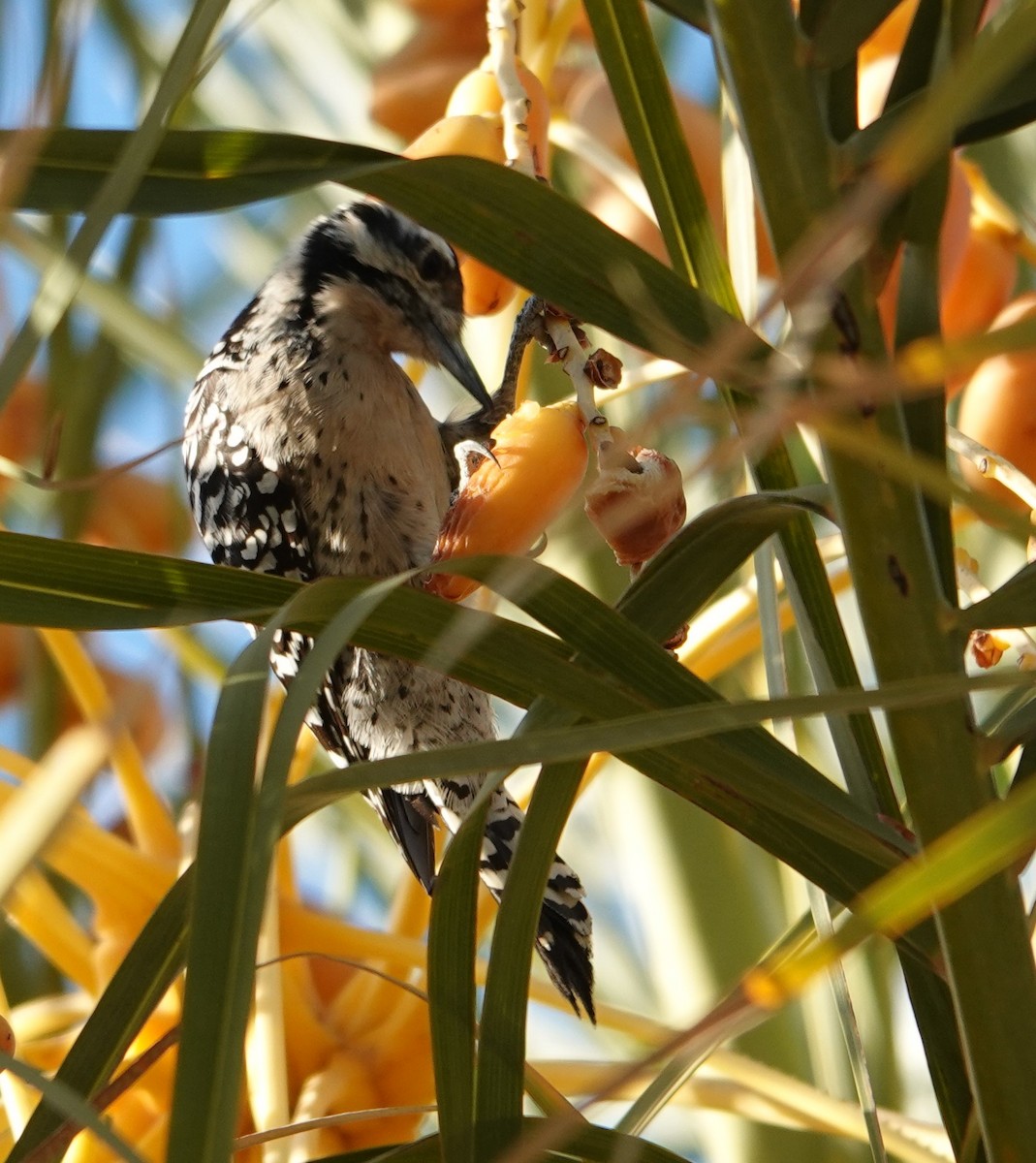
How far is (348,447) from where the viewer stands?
174 centimetres

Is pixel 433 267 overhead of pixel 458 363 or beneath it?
overhead

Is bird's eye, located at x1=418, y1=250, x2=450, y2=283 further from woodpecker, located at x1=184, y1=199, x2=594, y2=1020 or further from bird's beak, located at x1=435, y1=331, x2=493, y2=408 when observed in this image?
bird's beak, located at x1=435, y1=331, x2=493, y2=408

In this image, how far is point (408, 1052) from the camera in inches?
40.2

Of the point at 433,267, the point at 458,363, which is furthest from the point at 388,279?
the point at 458,363

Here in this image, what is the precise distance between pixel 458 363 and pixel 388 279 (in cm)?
21

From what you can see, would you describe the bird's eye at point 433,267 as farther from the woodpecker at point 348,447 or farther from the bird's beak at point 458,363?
the bird's beak at point 458,363

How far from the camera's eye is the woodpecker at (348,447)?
1.73m

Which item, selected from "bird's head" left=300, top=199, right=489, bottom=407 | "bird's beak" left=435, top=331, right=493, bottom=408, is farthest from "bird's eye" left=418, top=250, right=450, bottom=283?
"bird's beak" left=435, top=331, right=493, bottom=408

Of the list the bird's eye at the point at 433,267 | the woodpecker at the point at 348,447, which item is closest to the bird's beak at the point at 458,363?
the woodpecker at the point at 348,447

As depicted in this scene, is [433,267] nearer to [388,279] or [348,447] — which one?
[388,279]

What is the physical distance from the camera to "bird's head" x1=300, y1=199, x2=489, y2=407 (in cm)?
180

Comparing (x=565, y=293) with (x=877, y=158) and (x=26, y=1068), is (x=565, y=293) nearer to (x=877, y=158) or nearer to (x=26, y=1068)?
(x=877, y=158)

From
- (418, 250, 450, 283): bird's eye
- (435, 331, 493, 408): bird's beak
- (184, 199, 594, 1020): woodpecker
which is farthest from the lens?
(418, 250, 450, 283): bird's eye

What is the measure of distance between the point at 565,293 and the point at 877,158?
14 cm
